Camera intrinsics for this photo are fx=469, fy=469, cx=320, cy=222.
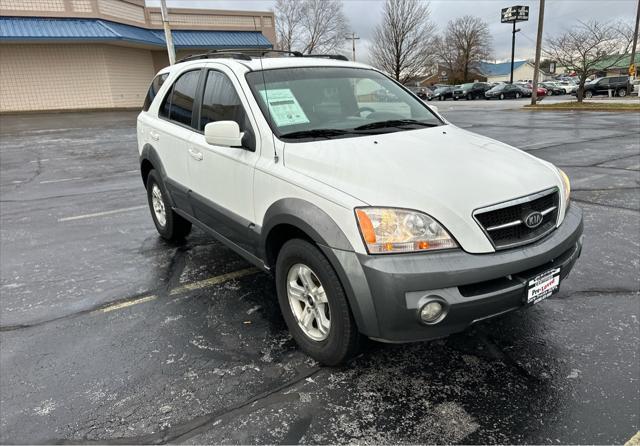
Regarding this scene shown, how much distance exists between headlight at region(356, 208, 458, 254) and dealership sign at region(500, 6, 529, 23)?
7198 cm

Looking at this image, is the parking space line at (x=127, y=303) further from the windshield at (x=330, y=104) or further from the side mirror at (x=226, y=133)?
the windshield at (x=330, y=104)

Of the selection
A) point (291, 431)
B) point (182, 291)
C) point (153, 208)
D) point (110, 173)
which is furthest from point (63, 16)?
point (291, 431)

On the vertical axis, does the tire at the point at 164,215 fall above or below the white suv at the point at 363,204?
below

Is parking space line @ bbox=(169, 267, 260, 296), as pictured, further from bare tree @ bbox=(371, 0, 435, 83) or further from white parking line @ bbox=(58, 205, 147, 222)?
bare tree @ bbox=(371, 0, 435, 83)

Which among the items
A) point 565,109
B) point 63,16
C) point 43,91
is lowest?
point 565,109

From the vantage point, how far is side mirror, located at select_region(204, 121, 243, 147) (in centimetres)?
314

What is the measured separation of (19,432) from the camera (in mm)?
2455

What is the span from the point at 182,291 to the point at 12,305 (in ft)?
4.57

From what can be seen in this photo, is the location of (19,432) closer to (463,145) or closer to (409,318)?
(409,318)

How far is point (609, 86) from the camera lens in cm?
3650

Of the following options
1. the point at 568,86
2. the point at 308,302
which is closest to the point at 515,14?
the point at 568,86

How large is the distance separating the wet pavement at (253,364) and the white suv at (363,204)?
40 cm

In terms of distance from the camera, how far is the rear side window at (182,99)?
4.24m

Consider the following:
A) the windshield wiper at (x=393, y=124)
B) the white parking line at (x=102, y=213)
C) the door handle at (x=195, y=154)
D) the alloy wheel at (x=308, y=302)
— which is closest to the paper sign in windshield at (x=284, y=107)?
the windshield wiper at (x=393, y=124)
